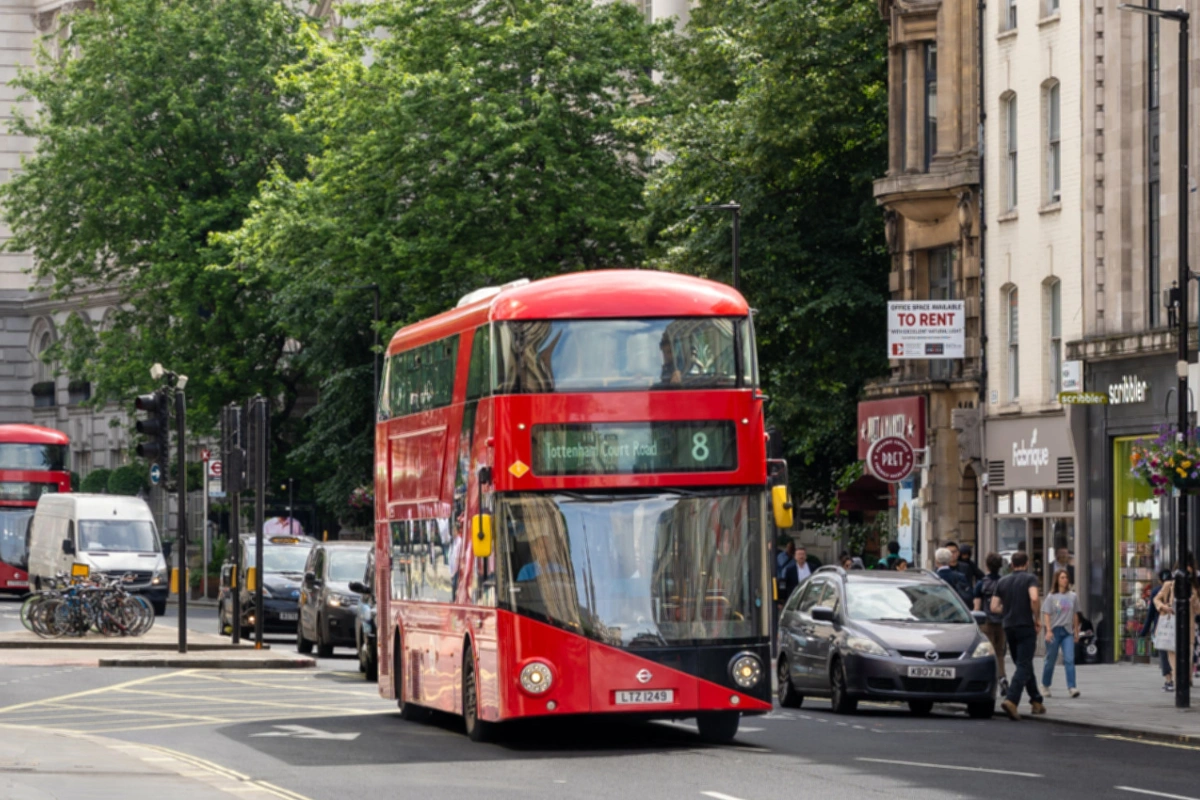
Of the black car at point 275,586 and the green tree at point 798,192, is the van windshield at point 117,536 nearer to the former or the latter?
the black car at point 275,586

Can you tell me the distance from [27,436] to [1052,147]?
1417 inches

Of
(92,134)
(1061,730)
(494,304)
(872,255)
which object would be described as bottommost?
(1061,730)

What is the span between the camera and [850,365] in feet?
156

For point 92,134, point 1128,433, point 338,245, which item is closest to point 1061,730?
point 1128,433

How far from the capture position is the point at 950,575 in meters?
30.8

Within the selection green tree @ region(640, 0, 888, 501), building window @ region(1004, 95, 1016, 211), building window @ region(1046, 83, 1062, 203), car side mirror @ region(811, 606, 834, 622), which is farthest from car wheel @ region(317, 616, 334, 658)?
car side mirror @ region(811, 606, 834, 622)

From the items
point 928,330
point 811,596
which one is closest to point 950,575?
point 811,596

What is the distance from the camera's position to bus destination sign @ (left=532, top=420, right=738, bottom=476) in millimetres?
20953

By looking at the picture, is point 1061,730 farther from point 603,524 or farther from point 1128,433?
point 1128,433

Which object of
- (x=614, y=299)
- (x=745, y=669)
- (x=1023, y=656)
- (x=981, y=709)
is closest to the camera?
(x=745, y=669)

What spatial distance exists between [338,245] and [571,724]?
1221 inches

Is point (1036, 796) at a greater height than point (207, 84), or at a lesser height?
lesser

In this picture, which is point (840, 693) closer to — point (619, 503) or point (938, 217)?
point (619, 503)

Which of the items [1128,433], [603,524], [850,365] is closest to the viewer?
[603,524]
